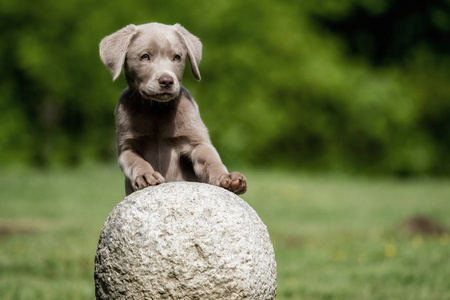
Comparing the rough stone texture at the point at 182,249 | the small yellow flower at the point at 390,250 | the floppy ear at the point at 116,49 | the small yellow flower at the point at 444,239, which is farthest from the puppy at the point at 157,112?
→ the small yellow flower at the point at 444,239

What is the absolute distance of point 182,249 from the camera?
4.66 meters

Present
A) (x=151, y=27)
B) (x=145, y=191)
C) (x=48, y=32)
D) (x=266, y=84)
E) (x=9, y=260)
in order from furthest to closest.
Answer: (x=266, y=84), (x=48, y=32), (x=9, y=260), (x=151, y=27), (x=145, y=191)

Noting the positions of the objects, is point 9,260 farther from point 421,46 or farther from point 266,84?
point 421,46

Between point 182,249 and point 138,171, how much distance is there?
0.88m

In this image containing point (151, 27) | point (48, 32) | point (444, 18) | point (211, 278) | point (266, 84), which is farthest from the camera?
point (444, 18)

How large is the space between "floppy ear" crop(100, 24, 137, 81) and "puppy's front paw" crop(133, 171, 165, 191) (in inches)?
35.5

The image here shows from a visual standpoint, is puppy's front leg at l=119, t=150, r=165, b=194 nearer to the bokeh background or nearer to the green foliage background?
the bokeh background

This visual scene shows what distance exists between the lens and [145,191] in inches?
197

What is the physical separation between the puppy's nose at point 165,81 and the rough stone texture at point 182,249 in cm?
83

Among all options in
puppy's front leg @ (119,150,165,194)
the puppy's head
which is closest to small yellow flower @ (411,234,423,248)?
the puppy's head

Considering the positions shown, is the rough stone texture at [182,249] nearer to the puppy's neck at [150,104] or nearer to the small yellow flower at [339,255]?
the puppy's neck at [150,104]

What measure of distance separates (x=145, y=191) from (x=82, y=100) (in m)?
17.5

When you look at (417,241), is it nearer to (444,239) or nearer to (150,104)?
(444,239)

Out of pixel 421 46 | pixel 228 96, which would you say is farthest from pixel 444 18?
pixel 228 96
